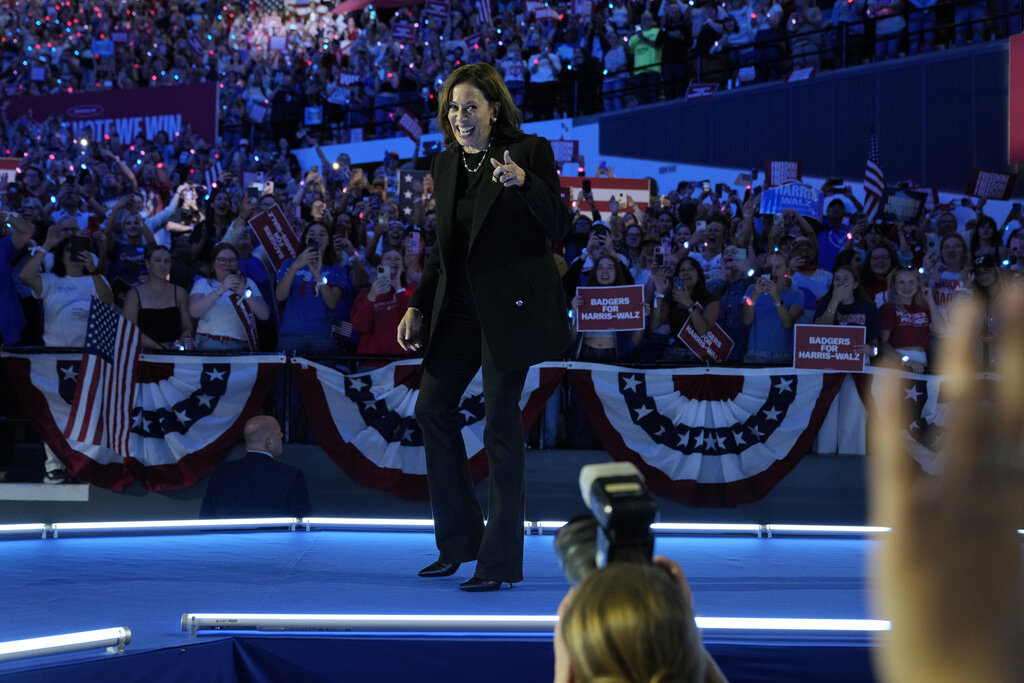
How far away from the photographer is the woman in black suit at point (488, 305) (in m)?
3.47

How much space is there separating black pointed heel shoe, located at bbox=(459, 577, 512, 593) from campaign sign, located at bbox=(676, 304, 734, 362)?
13.0 feet

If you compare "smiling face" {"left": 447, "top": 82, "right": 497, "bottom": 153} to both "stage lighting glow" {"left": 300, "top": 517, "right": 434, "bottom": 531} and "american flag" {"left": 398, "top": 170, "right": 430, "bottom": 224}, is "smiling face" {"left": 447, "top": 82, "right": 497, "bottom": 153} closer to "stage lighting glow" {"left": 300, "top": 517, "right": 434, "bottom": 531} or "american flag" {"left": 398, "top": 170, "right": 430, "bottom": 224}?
"stage lighting glow" {"left": 300, "top": 517, "right": 434, "bottom": 531}

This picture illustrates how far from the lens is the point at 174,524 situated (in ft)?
15.7

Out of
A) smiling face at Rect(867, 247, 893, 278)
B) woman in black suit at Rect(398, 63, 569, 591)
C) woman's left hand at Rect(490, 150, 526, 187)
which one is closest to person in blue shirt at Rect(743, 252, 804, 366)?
smiling face at Rect(867, 247, 893, 278)

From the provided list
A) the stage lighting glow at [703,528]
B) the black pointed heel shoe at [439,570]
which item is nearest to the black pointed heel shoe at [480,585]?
the black pointed heel shoe at [439,570]

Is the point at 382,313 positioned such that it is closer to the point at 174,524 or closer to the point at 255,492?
the point at 255,492

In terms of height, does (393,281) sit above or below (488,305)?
above

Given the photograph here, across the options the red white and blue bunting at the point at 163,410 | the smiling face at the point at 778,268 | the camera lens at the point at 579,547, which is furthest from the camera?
the smiling face at the point at 778,268

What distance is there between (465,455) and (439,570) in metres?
0.38

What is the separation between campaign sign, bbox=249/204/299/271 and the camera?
7781 mm

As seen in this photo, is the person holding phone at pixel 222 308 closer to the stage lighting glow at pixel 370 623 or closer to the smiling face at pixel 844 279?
the smiling face at pixel 844 279

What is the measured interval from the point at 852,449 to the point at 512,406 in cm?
427

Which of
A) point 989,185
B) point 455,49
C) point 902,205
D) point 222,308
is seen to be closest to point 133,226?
point 222,308

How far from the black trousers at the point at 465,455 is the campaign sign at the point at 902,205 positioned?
7618 millimetres
